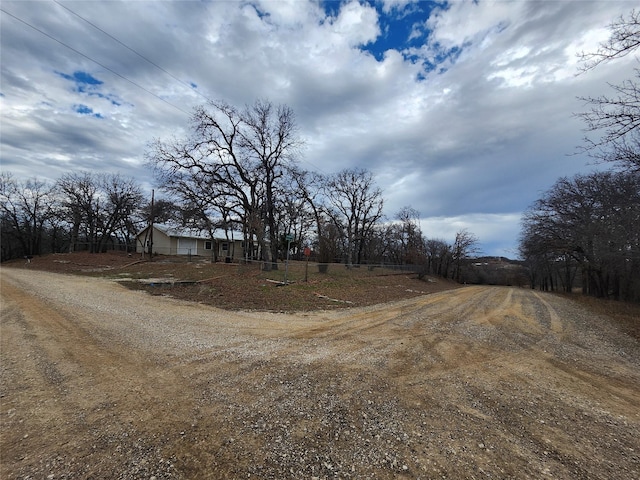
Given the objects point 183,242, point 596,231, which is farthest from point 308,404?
point 183,242

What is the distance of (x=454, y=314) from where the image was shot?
382 inches

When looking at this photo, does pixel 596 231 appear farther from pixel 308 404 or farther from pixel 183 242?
pixel 183 242

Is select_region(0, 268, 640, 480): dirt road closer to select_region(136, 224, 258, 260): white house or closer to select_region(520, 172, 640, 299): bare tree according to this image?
select_region(520, 172, 640, 299): bare tree

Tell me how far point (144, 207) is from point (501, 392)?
45.9m

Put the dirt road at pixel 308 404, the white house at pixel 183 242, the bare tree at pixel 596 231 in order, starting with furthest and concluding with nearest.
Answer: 1. the white house at pixel 183 242
2. the bare tree at pixel 596 231
3. the dirt road at pixel 308 404

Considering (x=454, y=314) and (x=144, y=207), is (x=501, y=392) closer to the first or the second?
(x=454, y=314)

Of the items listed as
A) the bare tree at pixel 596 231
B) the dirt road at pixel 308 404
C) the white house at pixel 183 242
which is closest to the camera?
the dirt road at pixel 308 404

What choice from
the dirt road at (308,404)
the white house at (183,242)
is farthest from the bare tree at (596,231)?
the white house at (183,242)

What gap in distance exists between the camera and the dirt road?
2367mm

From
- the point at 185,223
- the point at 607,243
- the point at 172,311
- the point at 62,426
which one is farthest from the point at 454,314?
the point at 185,223

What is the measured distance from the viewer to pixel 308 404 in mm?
3295

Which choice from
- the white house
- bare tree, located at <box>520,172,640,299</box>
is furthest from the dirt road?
the white house

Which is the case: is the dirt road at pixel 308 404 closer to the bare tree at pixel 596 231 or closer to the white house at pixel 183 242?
the bare tree at pixel 596 231

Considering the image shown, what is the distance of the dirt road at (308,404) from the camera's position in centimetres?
237
